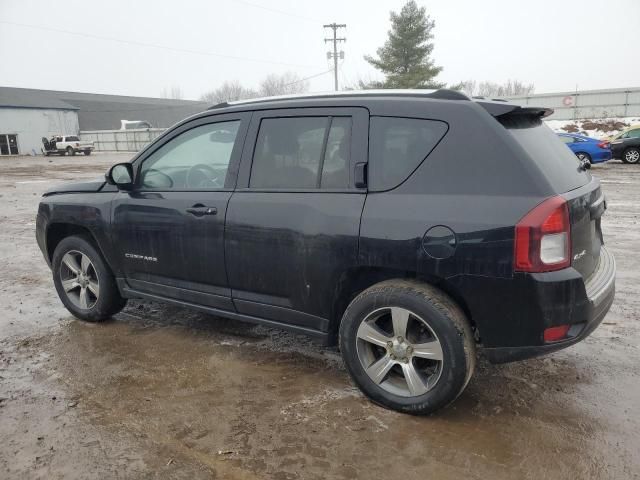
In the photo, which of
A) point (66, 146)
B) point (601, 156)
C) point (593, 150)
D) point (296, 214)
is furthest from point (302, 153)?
point (66, 146)

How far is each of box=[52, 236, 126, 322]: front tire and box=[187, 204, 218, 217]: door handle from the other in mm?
1302

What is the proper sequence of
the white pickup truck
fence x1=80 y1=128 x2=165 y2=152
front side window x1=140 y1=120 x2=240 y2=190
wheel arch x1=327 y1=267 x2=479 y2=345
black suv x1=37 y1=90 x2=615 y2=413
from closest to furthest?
1. black suv x1=37 y1=90 x2=615 y2=413
2. wheel arch x1=327 y1=267 x2=479 y2=345
3. front side window x1=140 y1=120 x2=240 y2=190
4. the white pickup truck
5. fence x1=80 y1=128 x2=165 y2=152

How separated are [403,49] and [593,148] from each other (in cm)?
2579

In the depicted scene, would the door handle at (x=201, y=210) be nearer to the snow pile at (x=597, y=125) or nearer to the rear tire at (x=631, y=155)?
the rear tire at (x=631, y=155)

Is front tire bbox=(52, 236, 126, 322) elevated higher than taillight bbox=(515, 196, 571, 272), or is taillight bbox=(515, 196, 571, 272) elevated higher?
taillight bbox=(515, 196, 571, 272)

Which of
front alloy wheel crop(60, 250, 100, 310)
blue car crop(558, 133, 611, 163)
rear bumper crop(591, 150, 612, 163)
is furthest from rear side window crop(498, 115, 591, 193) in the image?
rear bumper crop(591, 150, 612, 163)

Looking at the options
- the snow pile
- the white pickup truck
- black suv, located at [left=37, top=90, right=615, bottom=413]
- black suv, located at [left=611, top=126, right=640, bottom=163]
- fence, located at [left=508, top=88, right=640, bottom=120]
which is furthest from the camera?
the white pickup truck

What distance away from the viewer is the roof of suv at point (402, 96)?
2941 millimetres

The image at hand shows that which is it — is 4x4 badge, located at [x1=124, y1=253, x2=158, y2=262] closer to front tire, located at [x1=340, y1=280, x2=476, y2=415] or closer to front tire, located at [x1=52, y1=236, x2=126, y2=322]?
front tire, located at [x1=52, y1=236, x2=126, y2=322]

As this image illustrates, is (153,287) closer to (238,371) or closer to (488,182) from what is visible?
(238,371)

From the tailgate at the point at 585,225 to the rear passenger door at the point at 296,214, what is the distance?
1.18 metres

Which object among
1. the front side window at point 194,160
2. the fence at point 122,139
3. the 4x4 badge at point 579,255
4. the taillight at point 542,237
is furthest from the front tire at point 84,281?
the fence at point 122,139

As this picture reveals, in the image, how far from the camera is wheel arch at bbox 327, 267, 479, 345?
2.97m

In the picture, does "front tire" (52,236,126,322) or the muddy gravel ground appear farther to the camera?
"front tire" (52,236,126,322)
